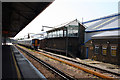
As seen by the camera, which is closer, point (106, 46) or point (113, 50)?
point (113, 50)

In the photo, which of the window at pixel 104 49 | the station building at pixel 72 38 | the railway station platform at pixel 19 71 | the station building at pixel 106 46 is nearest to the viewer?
the railway station platform at pixel 19 71

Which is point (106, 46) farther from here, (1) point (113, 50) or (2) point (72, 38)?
→ (2) point (72, 38)

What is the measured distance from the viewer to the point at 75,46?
22.4m

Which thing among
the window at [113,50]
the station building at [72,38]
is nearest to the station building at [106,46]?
the window at [113,50]

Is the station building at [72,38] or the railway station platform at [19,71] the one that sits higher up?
the station building at [72,38]

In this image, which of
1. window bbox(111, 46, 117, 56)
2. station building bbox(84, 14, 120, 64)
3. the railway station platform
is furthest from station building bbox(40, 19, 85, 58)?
the railway station platform

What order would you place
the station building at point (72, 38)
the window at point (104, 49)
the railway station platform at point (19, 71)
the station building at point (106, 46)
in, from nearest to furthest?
1. the railway station platform at point (19, 71)
2. the station building at point (106, 46)
3. the window at point (104, 49)
4. the station building at point (72, 38)

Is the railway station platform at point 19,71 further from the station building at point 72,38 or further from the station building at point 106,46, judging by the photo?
the station building at point 72,38

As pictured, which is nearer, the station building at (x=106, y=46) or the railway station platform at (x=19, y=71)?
the railway station platform at (x=19, y=71)

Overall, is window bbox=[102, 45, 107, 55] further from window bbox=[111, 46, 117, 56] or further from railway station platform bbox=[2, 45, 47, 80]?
railway station platform bbox=[2, 45, 47, 80]

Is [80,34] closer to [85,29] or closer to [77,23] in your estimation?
[85,29]

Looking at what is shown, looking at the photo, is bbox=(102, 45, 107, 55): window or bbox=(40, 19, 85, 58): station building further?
bbox=(40, 19, 85, 58): station building

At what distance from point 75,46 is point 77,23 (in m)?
5.01

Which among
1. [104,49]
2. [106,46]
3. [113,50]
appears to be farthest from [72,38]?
[113,50]
